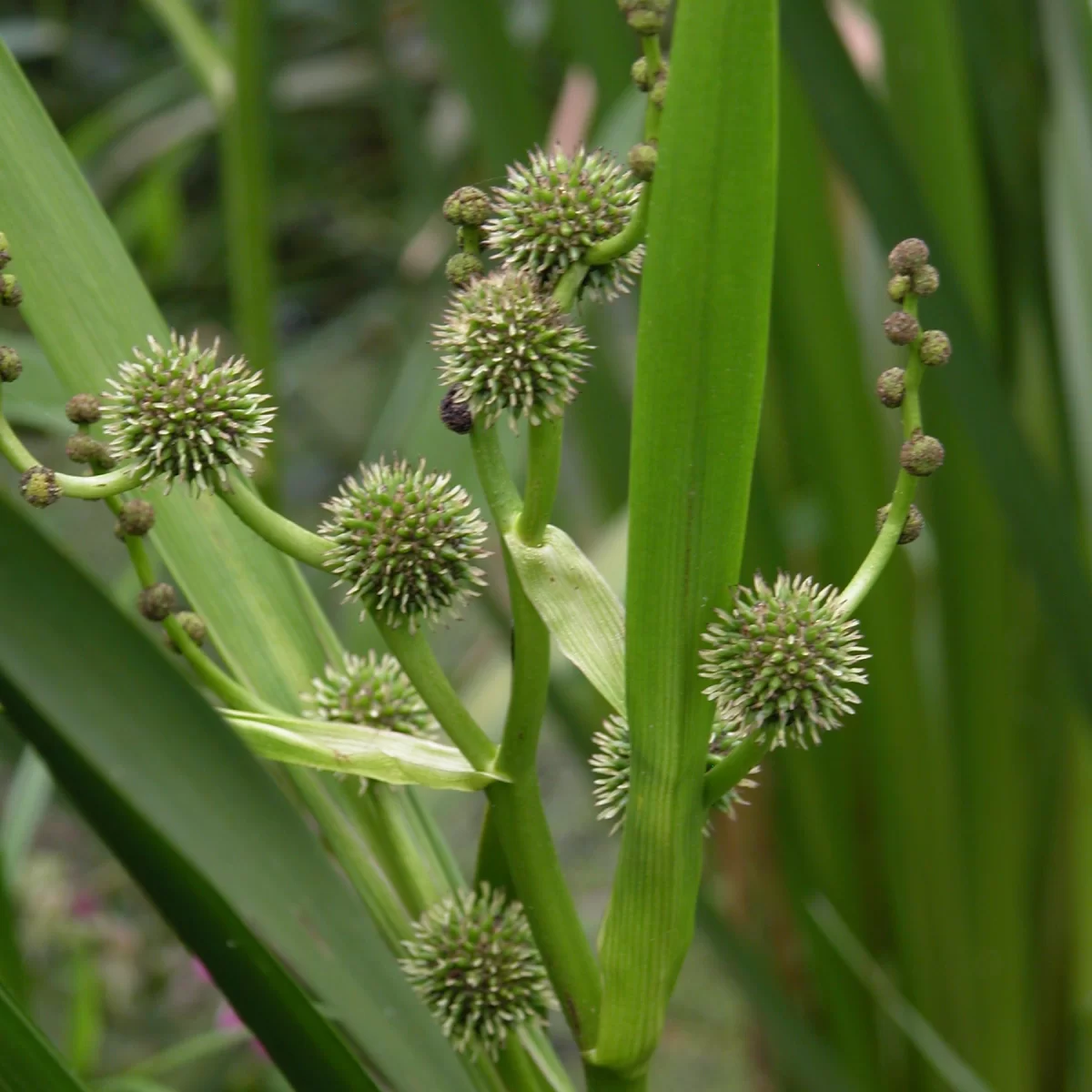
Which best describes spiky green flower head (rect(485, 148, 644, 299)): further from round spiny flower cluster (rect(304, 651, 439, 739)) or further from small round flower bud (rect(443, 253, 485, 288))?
round spiny flower cluster (rect(304, 651, 439, 739))

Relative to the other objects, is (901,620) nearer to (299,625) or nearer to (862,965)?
(862,965)

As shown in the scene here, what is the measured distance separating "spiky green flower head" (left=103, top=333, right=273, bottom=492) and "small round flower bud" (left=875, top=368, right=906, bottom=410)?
0.19 m

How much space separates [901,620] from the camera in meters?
1.16

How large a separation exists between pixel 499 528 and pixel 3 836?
659 mm

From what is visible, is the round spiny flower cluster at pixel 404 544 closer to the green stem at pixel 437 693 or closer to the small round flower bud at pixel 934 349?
the green stem at pixel 437 693

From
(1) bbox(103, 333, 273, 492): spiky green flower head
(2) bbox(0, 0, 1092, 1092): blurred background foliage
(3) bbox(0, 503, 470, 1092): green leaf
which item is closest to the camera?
(3) bbox(0, 503, 470, 1092): green leaf

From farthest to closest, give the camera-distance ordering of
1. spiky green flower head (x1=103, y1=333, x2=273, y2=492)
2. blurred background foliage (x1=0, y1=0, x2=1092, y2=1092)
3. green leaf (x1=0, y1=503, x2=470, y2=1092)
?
blurred background foliage (x1=0, y1=0, x2=1092, y2=1092) → spiky green flower head (x1=103, y1=333, x2=273, y2=492) → green leaf (x1=0, y1=503, x2=470, y2=1092)

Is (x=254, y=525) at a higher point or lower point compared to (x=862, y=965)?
higher

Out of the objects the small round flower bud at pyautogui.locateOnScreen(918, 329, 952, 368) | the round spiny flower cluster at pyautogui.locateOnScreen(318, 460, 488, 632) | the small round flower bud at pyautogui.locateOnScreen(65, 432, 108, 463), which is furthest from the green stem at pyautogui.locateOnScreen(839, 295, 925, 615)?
the small round flower bud at pyautogui.locateOnScreen(65, 432, 108, 463)

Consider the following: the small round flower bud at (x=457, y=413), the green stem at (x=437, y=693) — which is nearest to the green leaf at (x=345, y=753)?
the green stem at (x=437, y=693)

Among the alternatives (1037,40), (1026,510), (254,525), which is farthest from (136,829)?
(1037,40)

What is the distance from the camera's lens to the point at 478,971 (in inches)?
17.8

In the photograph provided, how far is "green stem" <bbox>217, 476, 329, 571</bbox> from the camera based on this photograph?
1.24 feet

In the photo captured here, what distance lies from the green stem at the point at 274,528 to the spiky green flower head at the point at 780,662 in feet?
0.40
